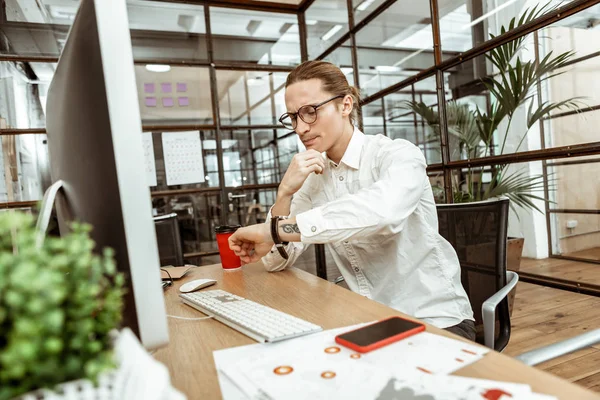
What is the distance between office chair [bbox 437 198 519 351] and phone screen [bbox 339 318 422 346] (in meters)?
0.45

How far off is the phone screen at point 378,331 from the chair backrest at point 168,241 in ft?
4.45

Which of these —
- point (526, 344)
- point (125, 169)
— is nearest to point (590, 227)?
point (526, 344)

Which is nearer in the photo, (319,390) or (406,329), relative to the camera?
(319,390)

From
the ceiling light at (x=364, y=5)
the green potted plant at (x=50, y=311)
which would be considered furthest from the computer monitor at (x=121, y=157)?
the ceiling light at (x=364, y=5)

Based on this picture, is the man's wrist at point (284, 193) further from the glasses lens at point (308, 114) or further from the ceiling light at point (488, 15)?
the ceiling light at point (488, 15)

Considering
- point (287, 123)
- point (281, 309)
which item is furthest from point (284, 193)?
point (281, 309)

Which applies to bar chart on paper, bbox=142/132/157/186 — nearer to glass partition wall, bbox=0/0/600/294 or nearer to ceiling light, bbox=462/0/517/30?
glass partition wall, bbox=0/0/600/294

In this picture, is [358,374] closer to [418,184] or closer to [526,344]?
[418,184]

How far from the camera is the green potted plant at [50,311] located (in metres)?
0.27

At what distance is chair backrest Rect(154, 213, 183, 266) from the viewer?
1.88m

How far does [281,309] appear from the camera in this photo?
0.94 m

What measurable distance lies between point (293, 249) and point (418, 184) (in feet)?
1.54

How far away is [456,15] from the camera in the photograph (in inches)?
101

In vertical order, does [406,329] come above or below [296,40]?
below
